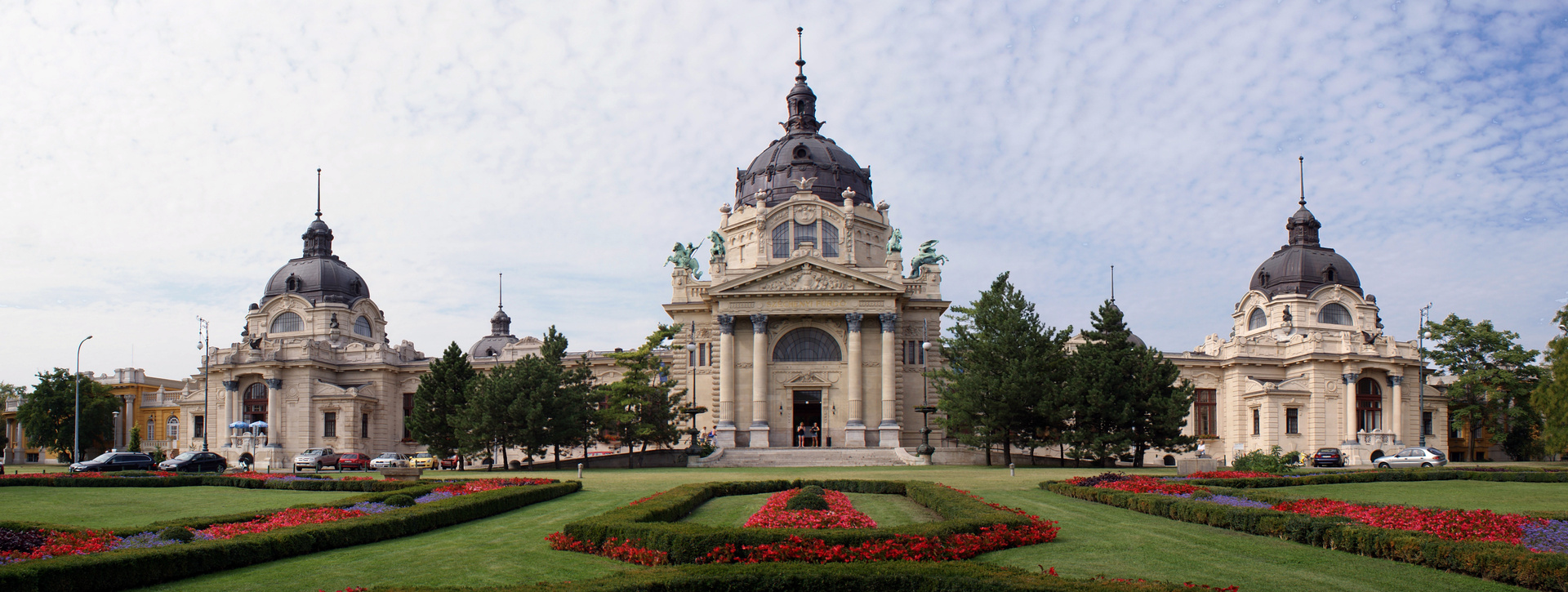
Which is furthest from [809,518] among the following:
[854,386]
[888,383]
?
[888,383]

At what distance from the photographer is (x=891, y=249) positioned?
213ft

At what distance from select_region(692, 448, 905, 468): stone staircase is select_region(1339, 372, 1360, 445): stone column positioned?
1286 inches

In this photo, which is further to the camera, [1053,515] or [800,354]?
[800,354]

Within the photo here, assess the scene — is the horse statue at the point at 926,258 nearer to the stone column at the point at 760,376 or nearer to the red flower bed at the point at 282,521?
the stone column at the point at 760,376

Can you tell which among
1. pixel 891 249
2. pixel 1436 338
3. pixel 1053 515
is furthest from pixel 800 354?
pixel 1436 338

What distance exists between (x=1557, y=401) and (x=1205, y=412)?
882 inches

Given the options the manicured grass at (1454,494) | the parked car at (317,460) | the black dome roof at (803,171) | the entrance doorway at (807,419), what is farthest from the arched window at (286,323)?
the manicured grass at (1454,494)

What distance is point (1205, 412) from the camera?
71.8 metres

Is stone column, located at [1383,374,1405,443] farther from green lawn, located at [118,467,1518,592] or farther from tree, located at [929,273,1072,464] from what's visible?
green lawn, located at [118,467,1518,592]

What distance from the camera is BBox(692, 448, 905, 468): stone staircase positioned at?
51438 mm

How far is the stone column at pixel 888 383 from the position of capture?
58.2m

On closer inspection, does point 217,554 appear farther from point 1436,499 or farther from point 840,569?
point 1436,499

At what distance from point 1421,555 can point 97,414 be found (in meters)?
83.5

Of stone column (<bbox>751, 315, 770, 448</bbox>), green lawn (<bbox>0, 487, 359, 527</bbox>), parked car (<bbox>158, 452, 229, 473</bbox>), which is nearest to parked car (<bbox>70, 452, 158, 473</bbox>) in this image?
parked car (<bbox>158, 452, 229, 473</bbox>)
